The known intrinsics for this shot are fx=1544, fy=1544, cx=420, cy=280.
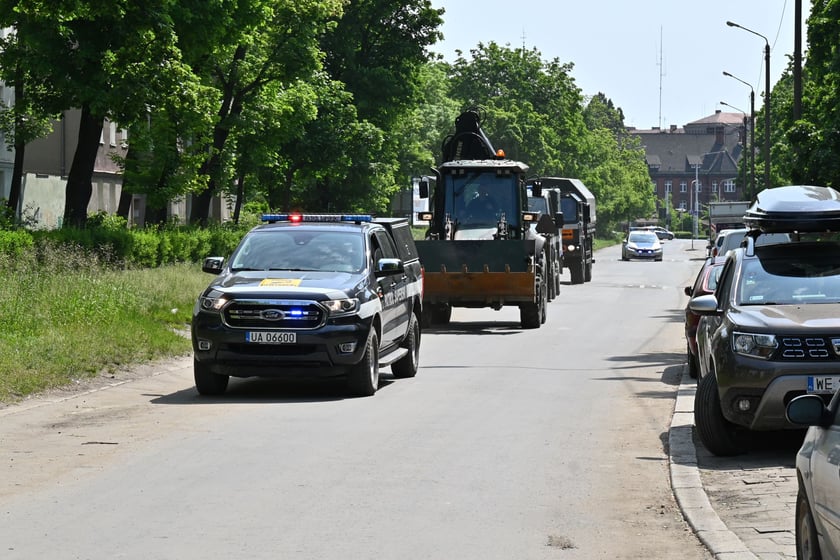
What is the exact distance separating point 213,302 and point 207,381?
2.88 feet

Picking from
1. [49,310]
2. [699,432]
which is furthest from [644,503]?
[49,310]

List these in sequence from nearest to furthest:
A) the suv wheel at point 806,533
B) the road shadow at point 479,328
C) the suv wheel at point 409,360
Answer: the suv wheel at point 806,533 < the suv wheel at point 409,360 < the road shadow at point 479,328

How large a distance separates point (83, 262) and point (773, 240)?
17.0 meters

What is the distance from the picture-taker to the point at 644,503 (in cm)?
944

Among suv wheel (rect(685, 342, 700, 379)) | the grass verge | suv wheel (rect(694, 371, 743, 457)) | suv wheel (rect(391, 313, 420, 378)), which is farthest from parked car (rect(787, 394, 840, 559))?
suv wheel (rect(391, 313, 420, 378))

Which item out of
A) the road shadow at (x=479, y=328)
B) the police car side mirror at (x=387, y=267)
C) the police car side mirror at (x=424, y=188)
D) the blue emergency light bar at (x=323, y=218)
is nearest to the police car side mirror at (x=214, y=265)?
the blue emergency light bar at (x=323, y=218)

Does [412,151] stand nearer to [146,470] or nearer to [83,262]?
[83,262]

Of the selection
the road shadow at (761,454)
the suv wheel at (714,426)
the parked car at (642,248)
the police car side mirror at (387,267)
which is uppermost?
the police car side mirror at (387,267)

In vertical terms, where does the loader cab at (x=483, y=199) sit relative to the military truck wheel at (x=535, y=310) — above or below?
above

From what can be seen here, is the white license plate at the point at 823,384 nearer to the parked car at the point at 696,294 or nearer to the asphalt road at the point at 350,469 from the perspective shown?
the asphalt road at the point at 350,469

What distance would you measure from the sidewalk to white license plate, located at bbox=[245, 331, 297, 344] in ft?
13.3

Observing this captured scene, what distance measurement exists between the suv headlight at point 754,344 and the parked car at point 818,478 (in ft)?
14.9

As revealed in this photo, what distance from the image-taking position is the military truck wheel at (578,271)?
4881 cm

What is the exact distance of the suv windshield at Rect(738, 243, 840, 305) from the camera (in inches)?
460
